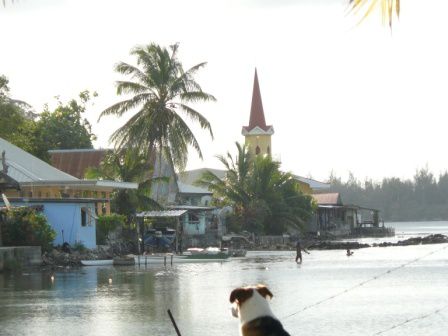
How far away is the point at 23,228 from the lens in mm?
44094

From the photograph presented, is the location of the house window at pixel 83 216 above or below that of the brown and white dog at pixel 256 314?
above

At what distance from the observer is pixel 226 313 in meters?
28.2

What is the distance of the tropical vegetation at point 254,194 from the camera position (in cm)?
7512

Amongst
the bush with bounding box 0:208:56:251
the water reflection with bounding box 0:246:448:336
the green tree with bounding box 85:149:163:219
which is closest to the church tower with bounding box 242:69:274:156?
the green tree with bounding box 85:149:163:219

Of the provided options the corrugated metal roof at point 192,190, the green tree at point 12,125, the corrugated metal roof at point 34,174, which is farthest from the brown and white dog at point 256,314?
the corrugated metal roof at point 192,190

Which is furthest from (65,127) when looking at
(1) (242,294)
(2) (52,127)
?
(1) (242,294)

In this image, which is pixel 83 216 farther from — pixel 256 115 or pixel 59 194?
pixel 256 115

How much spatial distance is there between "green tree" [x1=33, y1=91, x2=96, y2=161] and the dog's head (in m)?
71.2

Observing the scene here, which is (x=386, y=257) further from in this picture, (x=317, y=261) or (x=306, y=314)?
(x=306, y=314)

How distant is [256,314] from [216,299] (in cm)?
2309

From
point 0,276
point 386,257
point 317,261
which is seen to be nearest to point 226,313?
point 0,276

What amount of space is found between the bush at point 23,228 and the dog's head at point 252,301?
35.3 m

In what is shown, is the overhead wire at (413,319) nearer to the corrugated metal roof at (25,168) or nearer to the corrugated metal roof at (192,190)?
the corrugated metal roof at (25,168)

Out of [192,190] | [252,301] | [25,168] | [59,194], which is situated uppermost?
[192,190]
